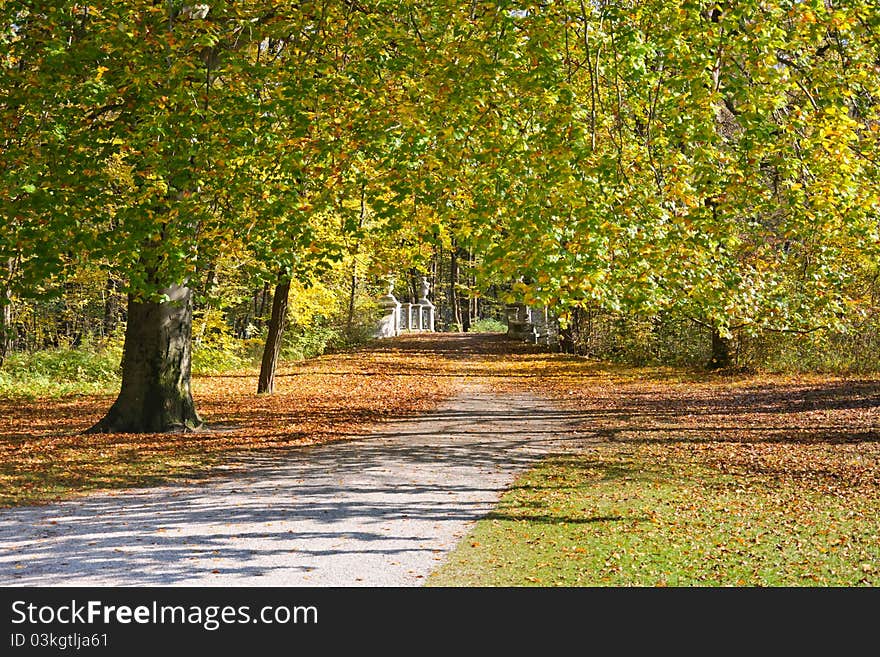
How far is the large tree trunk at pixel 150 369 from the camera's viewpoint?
14336 millimetres

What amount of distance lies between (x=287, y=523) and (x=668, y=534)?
344 cm

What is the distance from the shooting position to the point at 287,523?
8438mm

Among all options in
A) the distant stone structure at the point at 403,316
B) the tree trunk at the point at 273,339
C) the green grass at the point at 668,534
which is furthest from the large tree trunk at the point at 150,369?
the distant stone structure at the point at 403,316

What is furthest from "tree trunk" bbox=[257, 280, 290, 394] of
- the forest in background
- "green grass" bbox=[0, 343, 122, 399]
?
the forest in background

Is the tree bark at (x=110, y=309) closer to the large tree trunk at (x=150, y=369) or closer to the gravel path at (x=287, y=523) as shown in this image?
the large tree trunk at (x=150, y=369)

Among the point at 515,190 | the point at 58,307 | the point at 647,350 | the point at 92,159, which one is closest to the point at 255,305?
the point at 58,307

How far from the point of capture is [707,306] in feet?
34.3

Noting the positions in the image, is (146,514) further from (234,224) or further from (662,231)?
(662,231)

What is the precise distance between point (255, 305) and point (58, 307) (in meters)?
8.07

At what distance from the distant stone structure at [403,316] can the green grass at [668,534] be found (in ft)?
106

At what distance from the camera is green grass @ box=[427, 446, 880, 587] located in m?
6.76

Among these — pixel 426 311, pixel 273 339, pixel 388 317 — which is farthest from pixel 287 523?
pixel 426 311

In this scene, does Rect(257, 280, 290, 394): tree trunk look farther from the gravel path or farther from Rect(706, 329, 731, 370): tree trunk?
Rect(706, 329, 731, 370): tree trunk

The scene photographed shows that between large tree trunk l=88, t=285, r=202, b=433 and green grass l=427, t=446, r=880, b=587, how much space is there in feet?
21.2
